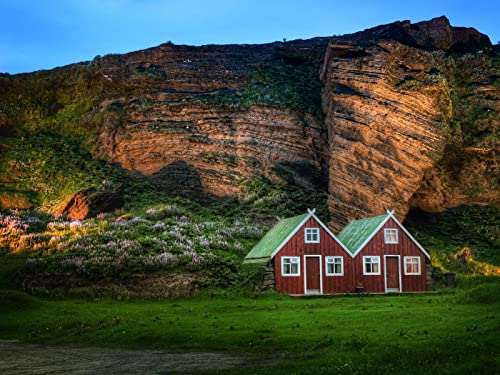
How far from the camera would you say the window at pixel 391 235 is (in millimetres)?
50156

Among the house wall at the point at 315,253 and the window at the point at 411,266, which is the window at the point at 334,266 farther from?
the window at the point at 411,266

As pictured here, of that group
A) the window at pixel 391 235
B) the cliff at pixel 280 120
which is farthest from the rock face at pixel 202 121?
the window at pixel 391 235

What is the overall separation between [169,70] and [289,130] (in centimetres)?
2125

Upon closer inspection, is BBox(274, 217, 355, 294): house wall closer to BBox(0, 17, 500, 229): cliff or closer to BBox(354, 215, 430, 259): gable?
BBox(354, 215, 430, 259): gable

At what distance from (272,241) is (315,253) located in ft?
12.3

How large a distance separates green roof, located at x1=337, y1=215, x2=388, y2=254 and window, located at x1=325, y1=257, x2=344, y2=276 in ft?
5.66

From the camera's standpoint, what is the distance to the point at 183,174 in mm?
77438

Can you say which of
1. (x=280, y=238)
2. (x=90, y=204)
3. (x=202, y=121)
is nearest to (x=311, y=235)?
(x=280, y=238)

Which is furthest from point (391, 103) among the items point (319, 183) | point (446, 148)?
point (319, 183)

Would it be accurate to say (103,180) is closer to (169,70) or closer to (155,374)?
(169,70)

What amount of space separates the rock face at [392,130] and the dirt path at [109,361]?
145 feet

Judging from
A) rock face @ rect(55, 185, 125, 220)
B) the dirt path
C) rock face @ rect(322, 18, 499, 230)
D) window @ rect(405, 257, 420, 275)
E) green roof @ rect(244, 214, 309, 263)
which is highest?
rock face @ rect(322, 18, 499, 230)

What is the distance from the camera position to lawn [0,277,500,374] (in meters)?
17.9


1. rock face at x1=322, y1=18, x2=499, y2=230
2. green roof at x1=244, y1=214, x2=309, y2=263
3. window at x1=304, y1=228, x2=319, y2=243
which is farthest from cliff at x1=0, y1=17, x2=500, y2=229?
window at x1=304, y1=228, x2=319, y2=243
